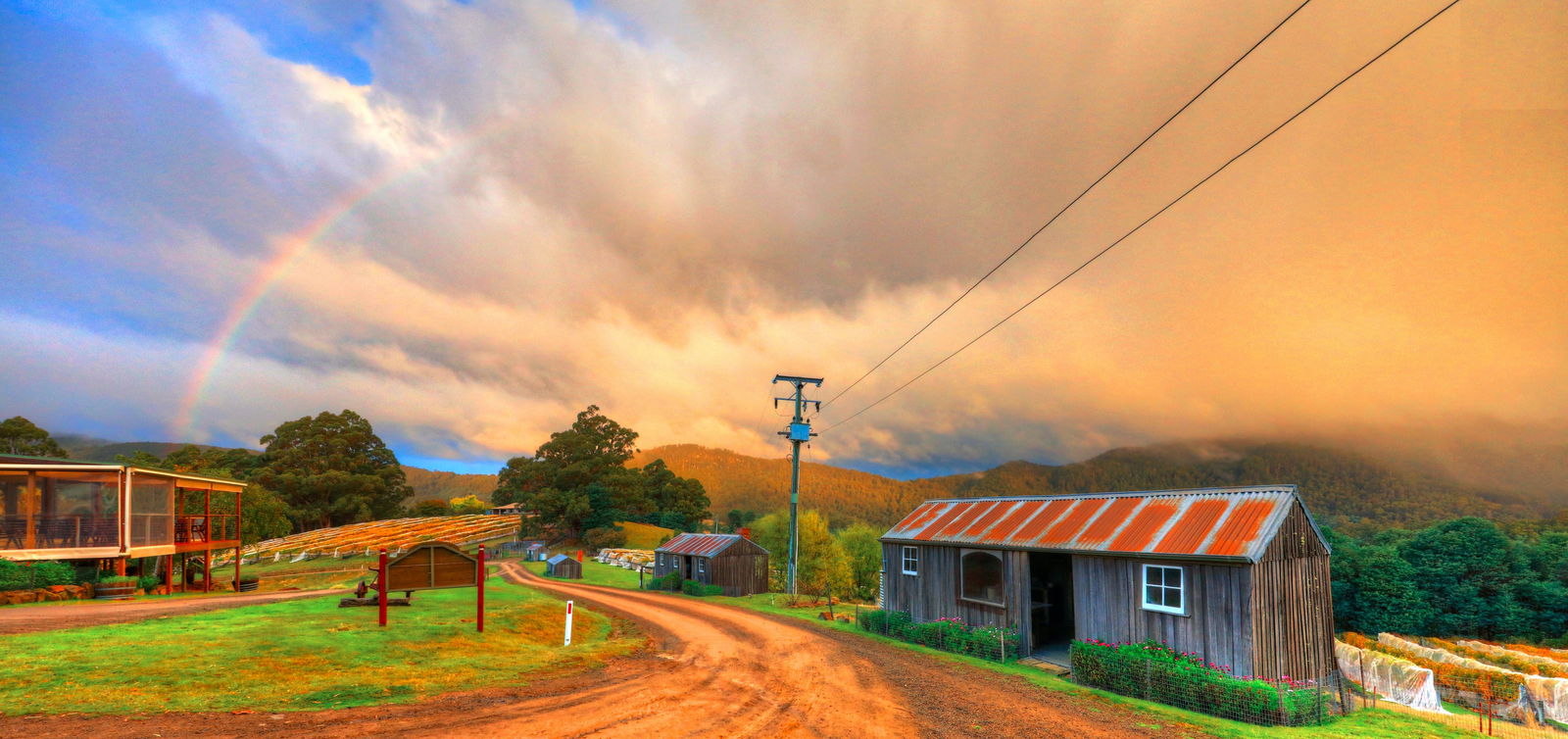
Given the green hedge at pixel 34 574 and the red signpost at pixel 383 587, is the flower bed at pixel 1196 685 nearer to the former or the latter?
the red signpost at pixel 383 587

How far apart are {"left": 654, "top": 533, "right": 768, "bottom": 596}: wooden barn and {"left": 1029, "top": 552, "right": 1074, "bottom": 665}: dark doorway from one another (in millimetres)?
22077

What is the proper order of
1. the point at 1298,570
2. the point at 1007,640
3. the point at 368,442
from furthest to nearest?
the point at 368,442
the point at 1007,640
the point at 1298,570

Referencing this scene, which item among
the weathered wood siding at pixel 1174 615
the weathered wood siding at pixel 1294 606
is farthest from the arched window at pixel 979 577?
the weathered wood siding at pixel 1294 606

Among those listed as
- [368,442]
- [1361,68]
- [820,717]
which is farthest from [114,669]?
[368,442]

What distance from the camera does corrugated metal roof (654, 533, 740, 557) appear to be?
1725 inches

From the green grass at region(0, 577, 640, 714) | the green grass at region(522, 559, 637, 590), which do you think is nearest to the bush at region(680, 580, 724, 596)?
the green grass at region(522, 559, 637, 590)

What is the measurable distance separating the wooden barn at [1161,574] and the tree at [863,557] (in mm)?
38578

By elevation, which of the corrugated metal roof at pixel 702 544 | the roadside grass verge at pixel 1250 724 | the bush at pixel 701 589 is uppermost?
the roadside grass verge at pixel 1250 724

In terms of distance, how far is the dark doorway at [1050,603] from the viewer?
75.8 ft

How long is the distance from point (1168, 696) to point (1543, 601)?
62.0 metres

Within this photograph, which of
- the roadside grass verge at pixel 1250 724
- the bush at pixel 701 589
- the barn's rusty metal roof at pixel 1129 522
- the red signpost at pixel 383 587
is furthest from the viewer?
the bush at pixel 701 589

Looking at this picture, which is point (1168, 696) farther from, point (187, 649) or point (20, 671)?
point (20, 671)

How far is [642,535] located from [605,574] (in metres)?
29.9

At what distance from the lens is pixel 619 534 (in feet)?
288
